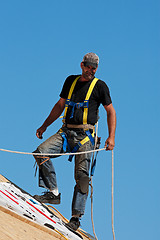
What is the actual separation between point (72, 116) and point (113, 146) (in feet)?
3.08

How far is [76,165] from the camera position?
27.0ft

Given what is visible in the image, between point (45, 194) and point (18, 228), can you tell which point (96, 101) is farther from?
point (18, 228)

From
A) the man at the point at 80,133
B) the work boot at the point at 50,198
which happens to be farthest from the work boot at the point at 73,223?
the work boot at the point at 50,198

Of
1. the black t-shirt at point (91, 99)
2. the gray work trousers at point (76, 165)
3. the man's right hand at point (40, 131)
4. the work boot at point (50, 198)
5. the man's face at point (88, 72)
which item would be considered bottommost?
the work boot at point (50, 198)

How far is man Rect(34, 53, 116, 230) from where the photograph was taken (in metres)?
8.16

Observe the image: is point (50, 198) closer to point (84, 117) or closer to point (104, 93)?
point (84, 117)

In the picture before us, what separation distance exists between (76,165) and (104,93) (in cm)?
140

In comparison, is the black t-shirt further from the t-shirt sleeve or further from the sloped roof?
the sloped roof

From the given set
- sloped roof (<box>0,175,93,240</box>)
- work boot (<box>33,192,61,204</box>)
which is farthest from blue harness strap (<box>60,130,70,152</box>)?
sloped roof (<box>0,175,93,240</box>)

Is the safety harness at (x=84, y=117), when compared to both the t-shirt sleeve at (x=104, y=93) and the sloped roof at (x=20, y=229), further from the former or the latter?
the sloped roof at (x=20, y=229)

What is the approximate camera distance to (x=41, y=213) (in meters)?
8.11

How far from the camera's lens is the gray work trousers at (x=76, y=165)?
26.8 feet

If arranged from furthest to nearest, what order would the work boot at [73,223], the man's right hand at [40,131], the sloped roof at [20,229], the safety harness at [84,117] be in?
the man's right hand at [40,131] < the work boot at [73,223] < the safety harness at [84,117] < the sloped roof at [20,229]

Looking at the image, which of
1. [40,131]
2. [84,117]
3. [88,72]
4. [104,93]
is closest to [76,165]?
[84,117]
